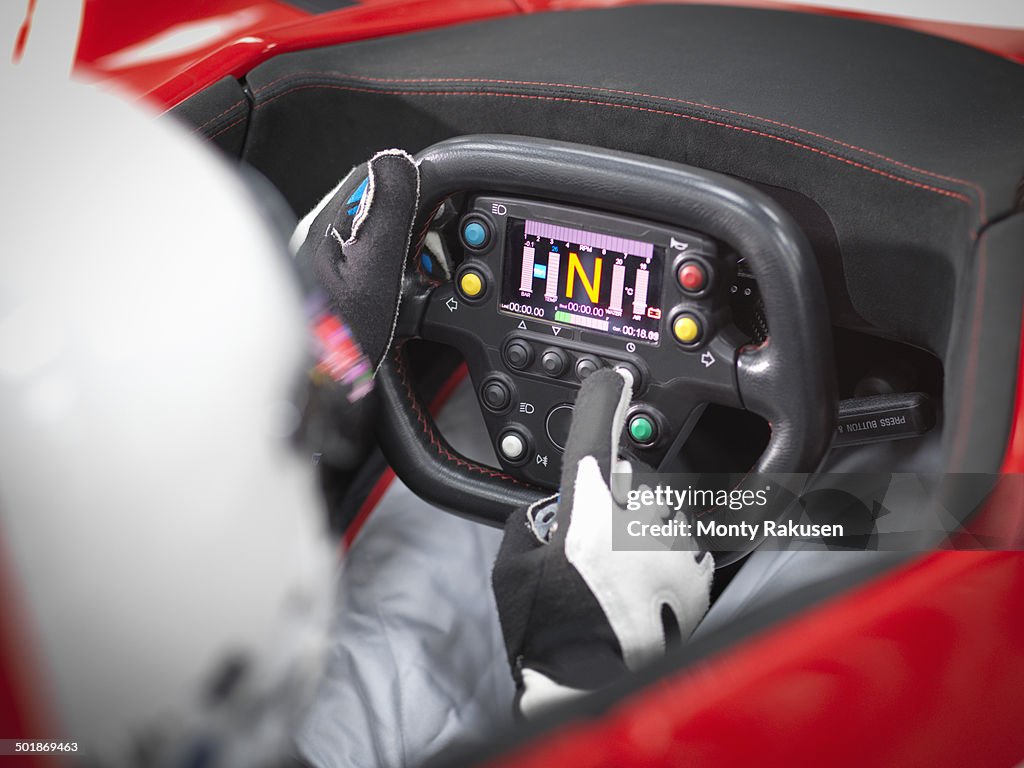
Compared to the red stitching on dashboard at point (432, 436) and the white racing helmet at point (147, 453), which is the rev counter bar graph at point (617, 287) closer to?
the red stitching on dashboard at point (432, 436)

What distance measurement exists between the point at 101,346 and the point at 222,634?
157 mm

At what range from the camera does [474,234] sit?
1.06 metres

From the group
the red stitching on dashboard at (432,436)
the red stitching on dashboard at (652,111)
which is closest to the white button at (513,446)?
the red stitching on dashboard at (432,436)

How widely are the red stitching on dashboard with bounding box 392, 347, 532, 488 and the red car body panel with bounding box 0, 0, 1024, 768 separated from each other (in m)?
0.47

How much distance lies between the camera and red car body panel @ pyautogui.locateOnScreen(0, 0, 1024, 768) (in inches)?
24.4

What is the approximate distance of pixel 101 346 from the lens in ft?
1.68

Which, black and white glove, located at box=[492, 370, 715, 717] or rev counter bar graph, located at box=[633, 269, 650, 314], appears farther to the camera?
rev counter bar graph, located at box=[633, 269, 650, 314]

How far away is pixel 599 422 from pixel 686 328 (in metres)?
0.13

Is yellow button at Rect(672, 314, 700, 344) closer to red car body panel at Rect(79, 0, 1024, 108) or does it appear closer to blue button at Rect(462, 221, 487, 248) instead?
blue button at Rect(462, 221, 487, 248)

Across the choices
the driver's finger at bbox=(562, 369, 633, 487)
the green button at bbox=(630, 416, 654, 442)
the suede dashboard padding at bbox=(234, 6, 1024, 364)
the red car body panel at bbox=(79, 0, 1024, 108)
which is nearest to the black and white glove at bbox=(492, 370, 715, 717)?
the driver's finger at bbox=(562, 369, 633, 487)

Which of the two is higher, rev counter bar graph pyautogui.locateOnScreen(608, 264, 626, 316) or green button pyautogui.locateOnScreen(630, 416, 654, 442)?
rev counter bar graph pyautogui.locateOnScreen(608, 264, 626, 316)

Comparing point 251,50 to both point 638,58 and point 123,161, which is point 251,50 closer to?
point 638,58
